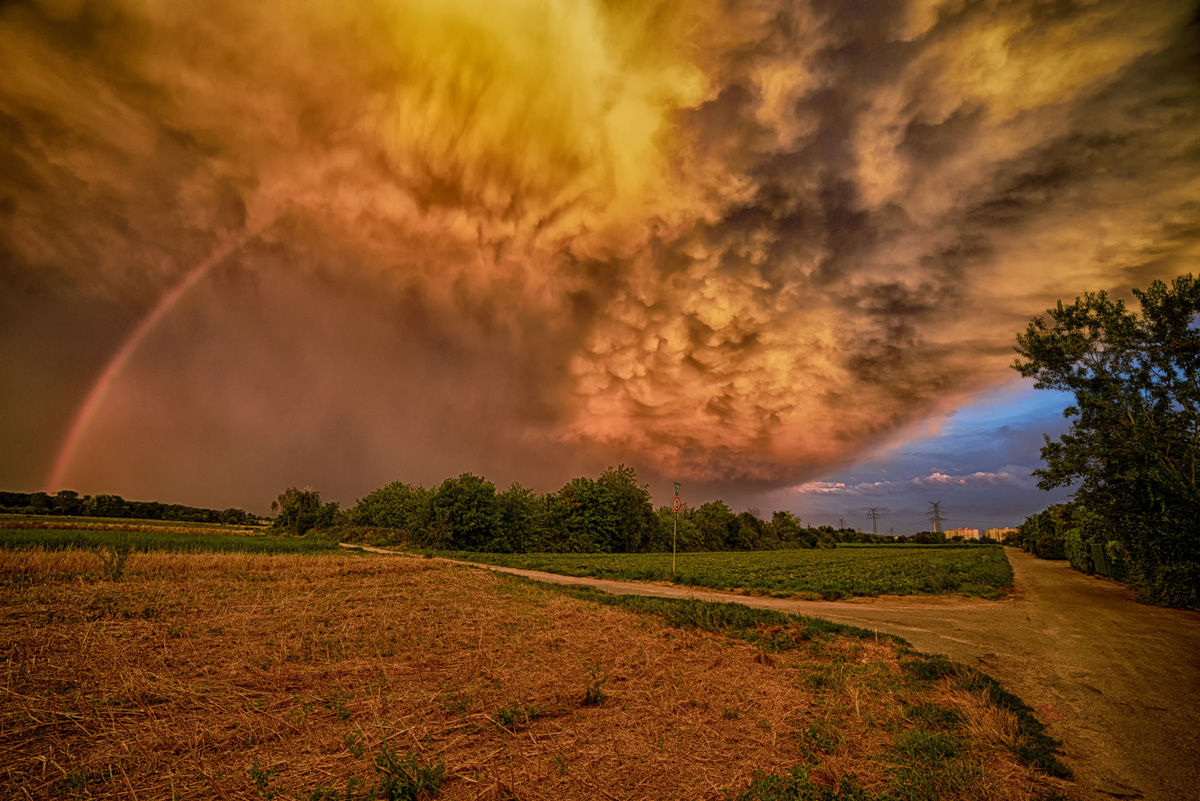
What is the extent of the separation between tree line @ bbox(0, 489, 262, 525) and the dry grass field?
401 ft

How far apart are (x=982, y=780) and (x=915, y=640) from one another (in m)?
8.04

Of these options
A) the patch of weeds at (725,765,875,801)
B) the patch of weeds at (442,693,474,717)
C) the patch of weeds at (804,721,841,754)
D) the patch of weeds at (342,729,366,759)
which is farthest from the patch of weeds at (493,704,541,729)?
the patch of weeds at (804,721,841,754)

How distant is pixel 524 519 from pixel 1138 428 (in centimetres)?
5048

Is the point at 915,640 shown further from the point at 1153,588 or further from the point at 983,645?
the point at 1153,588

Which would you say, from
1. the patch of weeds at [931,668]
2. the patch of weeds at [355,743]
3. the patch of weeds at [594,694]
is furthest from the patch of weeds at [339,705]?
the patch of weeds at [931,668]

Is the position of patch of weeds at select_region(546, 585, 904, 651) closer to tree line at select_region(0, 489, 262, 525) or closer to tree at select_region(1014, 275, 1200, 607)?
tree at select_region(1014, 275, 1200, 607)

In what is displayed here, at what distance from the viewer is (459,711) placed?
623 centimetres

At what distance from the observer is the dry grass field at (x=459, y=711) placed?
4.55 m

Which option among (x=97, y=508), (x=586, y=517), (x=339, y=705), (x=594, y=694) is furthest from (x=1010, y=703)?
(x=97, y=508)

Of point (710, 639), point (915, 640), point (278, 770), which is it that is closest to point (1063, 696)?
point (915, 640)

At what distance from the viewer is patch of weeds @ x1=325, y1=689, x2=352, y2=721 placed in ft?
19.4

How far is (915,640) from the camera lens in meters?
11.6

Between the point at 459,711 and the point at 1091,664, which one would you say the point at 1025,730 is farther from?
the point at 459,711

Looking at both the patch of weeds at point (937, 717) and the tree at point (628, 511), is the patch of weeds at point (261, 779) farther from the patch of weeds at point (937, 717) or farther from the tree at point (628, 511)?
the tree at point (628, 511)
